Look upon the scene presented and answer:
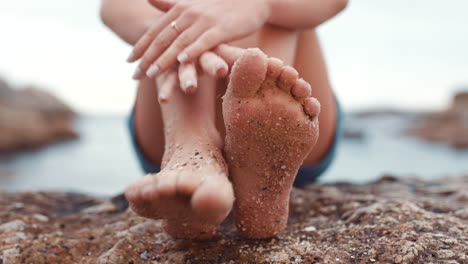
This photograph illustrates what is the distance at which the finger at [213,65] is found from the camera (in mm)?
781

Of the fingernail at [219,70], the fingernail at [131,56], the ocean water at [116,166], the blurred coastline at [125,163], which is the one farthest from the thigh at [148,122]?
the ocean water at [116,166]

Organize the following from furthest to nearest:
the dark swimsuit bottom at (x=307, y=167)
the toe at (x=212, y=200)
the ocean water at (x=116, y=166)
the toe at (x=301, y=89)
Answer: the ocean water at (x=116, y=166)
the dark swimsuit bottom at (x=307, y=167)
the toe at (x=301, y=89)
the toe at (x=212, y=200)

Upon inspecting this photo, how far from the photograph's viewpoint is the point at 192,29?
889mm

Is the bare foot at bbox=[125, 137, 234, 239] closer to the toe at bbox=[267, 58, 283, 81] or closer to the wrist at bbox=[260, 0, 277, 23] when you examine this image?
the toe at bbox=[267, 58, 283, 81]

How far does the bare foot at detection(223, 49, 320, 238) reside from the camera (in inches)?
26.8

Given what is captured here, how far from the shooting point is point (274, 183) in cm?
80

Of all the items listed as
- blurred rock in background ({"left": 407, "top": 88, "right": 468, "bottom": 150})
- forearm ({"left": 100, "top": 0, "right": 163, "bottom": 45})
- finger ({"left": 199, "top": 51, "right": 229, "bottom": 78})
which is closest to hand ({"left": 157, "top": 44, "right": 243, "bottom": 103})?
finger ({"left": 199, "top": 51, "right": 229, "bottom": 78})

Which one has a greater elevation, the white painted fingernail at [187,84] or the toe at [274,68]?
the toe at [274,68]

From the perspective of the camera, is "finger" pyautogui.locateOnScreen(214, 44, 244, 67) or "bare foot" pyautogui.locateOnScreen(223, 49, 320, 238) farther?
"finger" pyautogui.locateOnScreen(214, 44, 244, 67)

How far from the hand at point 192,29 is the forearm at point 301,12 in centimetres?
3

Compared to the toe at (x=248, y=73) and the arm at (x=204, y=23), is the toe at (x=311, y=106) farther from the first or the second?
the arm at (x=204, y=23)

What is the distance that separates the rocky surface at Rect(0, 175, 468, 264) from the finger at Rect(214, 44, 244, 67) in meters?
0.40

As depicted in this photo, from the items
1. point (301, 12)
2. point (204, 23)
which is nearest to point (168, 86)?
point (204, 23)

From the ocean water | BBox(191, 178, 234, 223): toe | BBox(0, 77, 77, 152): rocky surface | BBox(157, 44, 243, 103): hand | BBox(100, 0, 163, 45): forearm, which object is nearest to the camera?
BBox(191, 178, 234, 223): toe
